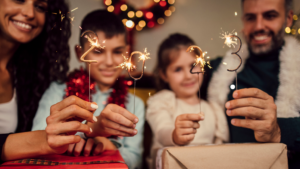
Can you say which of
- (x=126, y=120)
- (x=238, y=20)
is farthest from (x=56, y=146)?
(x=238, y=20)

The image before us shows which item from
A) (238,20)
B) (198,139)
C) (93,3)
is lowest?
(198,139)

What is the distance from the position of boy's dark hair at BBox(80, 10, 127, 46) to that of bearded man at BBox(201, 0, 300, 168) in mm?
627

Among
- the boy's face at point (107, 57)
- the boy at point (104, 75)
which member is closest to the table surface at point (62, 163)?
the boy at point (104, 75)

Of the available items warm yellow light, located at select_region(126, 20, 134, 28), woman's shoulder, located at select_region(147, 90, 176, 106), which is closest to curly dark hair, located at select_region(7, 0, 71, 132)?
warm yellow light, located at select_region(126, 20, 134, 28)

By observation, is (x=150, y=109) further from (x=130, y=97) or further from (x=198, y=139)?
(x=198, y=139)

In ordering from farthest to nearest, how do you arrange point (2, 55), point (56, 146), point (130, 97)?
point (130, 97)
point (2, 55)
point (56, 146)

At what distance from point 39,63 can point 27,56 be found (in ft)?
0.22

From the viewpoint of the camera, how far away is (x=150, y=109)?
1.03 meters

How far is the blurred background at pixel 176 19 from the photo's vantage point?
41.3 inches

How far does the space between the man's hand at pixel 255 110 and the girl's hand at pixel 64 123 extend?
482mm

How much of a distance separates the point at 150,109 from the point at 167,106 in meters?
0.10

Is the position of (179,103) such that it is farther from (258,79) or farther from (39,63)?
(39,63)

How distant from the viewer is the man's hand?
632mm

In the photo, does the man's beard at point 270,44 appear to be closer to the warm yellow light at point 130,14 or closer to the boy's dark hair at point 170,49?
the boy's dark hair at point 170,49
